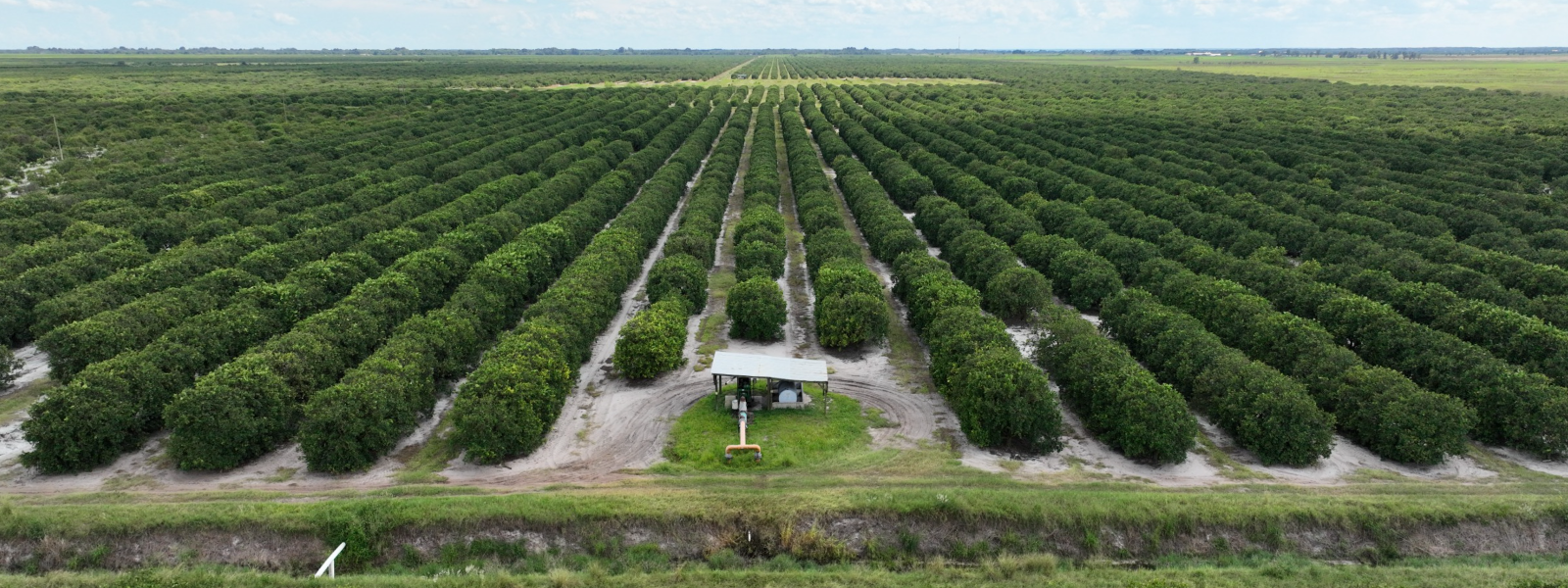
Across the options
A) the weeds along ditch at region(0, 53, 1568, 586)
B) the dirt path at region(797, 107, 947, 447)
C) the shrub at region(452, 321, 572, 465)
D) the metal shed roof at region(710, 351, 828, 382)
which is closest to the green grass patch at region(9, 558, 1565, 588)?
the weeds along ditch at region(0, 53, 1568, 586)

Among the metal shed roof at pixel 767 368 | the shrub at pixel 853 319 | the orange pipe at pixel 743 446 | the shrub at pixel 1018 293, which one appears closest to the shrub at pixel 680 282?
the shrub at pixel 853 319

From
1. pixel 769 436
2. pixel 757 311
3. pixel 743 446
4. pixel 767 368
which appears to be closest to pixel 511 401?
pixel 743 446

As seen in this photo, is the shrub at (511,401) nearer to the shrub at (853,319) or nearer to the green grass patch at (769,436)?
the green grass patch at (769,436)

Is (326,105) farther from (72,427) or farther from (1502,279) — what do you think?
(1502,279)

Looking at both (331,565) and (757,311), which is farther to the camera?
(757,311)

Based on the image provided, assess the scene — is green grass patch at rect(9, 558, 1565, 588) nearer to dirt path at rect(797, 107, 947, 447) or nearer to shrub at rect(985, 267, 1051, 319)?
dirt path at rect(797, 107, 947, 447)

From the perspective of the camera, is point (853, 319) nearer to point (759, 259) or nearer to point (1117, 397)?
point (759, 259)

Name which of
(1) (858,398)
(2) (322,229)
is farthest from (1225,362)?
(2) (322,229)
